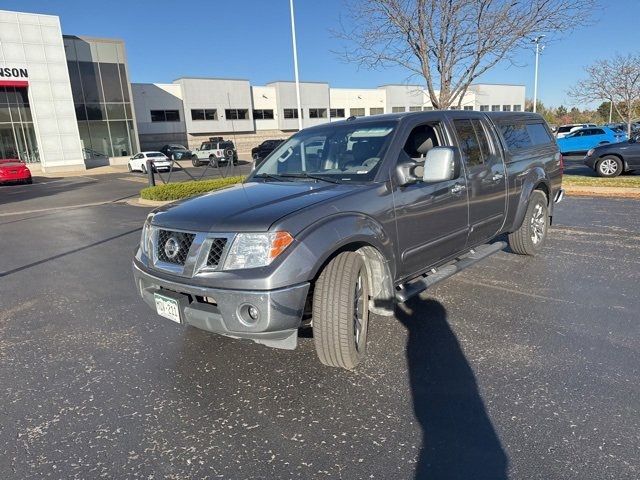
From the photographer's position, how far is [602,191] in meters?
11.5

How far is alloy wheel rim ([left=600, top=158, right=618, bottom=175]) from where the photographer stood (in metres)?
14.2

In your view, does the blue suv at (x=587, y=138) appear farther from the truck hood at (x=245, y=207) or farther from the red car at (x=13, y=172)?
the red car at (x=13, y=172)

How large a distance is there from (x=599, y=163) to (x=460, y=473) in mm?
15043

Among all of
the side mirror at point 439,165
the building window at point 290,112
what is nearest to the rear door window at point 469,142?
the side mirror at point 439,165

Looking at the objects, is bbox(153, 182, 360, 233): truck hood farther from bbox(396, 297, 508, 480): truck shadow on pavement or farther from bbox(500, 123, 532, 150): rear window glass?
bbox(500, 123, 532, 150): rear window glass

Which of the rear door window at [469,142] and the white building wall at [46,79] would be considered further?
the white building wall at [46,79]

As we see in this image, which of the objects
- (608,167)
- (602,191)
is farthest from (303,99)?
(602,191)

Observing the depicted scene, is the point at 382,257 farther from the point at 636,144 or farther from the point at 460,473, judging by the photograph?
the point at 636,144

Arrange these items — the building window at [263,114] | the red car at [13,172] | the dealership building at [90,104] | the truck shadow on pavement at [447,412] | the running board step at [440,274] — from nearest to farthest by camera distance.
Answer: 1. the truck shadow on pavement at [447,412]
2. the running board step at [440,274]
3. the red car at [13,172]
4. the dealership building at [90,104]
5. the building window at [263,114]

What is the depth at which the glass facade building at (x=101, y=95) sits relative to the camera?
35.2m

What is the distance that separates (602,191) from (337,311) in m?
11.0

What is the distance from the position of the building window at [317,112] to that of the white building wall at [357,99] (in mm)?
1777

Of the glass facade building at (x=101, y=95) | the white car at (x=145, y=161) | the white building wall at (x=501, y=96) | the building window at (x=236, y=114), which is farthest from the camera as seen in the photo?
the white building wall at (x=501, y=96)

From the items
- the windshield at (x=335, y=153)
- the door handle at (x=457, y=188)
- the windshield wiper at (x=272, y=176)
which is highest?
the windshield at (x=335, y=153)
